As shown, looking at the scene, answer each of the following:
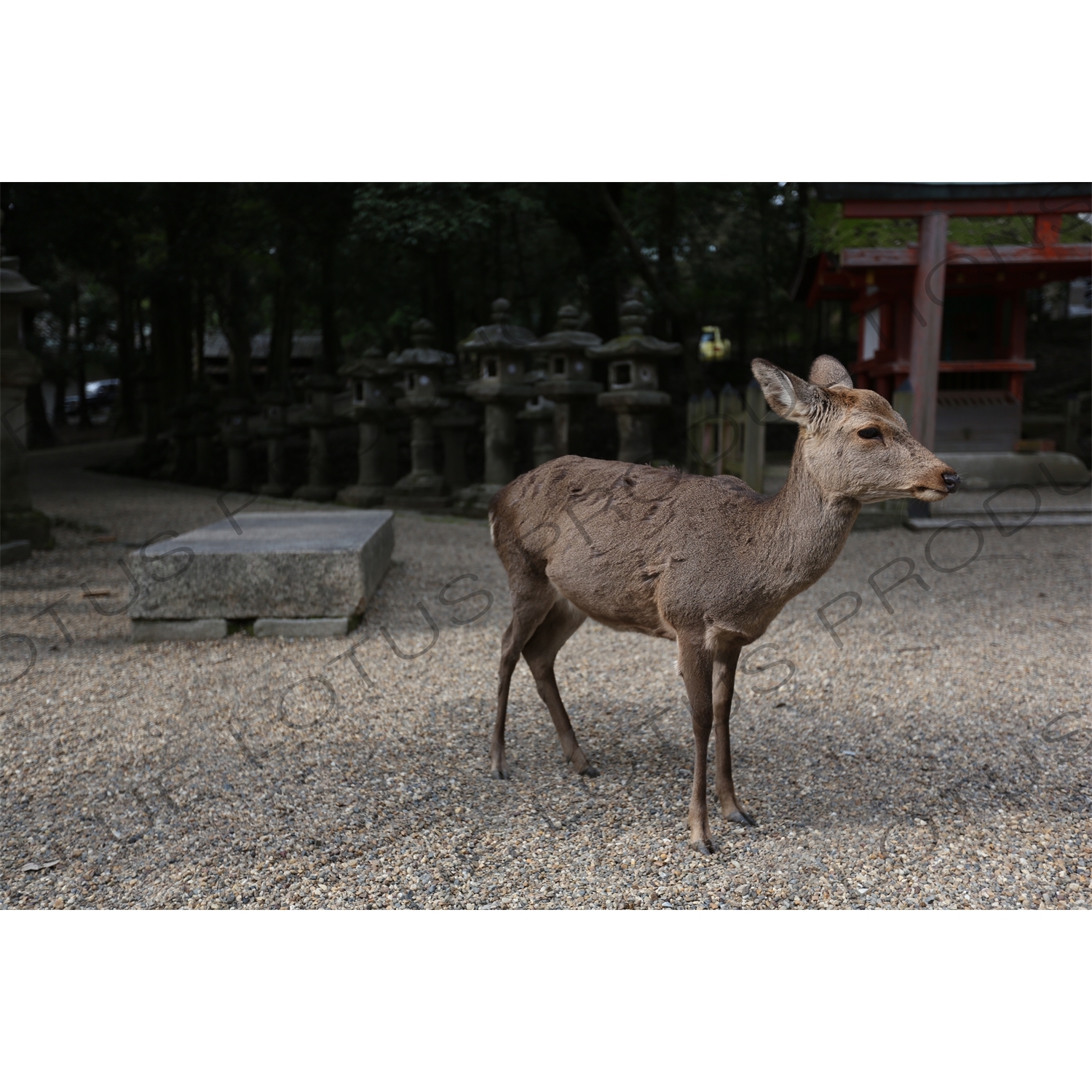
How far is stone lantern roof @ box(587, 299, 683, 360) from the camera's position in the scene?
375 inches

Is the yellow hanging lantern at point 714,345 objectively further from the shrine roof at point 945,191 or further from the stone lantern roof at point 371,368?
the shrine roof at point 945,191

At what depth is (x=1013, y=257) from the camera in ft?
32.9

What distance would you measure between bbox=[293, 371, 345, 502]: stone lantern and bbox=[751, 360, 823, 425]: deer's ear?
33.8 ft

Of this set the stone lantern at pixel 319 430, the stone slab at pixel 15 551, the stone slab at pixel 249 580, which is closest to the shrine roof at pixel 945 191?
A: the stone slab at pixel 249 580

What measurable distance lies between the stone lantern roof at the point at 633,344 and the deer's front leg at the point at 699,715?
7.01 metres

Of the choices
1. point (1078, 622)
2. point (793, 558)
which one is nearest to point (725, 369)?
point (1078, 622)

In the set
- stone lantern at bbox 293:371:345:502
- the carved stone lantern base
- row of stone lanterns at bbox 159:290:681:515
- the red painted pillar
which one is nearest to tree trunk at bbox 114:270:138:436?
stone lantern at bbox 293:371:345:502

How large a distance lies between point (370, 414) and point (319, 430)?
1.42 meters

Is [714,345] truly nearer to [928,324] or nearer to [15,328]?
[928,324]

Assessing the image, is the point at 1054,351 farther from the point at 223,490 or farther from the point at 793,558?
the point at 793,558

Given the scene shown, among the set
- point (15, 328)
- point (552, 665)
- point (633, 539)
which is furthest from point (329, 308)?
point (633, 539)

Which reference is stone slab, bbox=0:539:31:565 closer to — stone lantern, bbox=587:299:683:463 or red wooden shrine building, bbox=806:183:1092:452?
stone lantern, bbox=587:299:683:463

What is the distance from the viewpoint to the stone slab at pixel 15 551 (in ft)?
25.1

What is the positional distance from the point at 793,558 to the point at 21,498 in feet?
25.1
